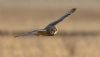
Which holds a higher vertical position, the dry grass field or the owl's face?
the owl's face

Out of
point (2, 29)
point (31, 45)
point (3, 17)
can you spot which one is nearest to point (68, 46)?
point (31, 45)

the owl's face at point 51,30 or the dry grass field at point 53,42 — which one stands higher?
the owl's face at point 51,30

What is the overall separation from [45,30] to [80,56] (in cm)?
297

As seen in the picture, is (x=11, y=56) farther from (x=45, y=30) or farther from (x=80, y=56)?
(x=45, y=30)

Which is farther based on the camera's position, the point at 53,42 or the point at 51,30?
the point at 53,42

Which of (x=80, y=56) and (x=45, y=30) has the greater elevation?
(x=45, y=30)

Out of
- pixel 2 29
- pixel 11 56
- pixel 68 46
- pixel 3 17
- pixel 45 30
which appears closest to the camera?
pixel 45 30

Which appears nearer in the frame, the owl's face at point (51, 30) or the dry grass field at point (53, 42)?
the owl's face at point (51, 30)

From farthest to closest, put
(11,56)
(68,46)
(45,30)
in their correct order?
(68,46) < (11,56) < (45,30)

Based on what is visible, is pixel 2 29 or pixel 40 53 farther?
pixel 2 29

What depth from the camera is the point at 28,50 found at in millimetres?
8062

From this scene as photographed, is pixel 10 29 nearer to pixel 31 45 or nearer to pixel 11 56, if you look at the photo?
pixel 31 45

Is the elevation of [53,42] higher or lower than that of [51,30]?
lower

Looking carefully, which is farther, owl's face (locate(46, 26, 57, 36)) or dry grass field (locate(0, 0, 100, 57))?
dry grass field (locate(0, 0, 100, 57))
